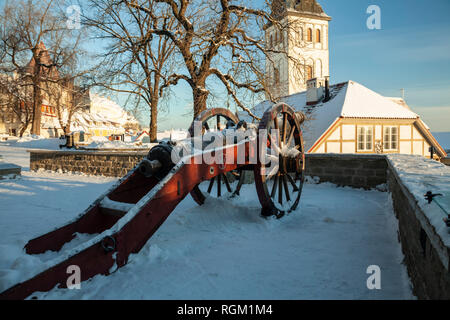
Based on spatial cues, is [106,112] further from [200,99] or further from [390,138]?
[200,99]

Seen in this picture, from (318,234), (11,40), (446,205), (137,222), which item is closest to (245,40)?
(318,234)

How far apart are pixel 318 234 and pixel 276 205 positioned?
0.89 m

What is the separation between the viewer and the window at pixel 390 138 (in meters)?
16.6

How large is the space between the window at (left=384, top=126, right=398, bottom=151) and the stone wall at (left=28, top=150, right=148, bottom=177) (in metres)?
12.9

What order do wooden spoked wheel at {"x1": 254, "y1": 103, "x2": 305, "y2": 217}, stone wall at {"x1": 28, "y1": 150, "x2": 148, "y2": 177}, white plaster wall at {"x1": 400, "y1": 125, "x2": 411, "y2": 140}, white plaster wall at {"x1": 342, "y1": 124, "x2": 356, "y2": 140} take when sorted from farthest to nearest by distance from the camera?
1. white plaster wall at {"x1": 400, "y1": 125, "x2": 411, "y2": 140}
2. white plaster wall at {"x1": 342, "y1": 124, "x2": 356, "y2": 140}
3. stone wall at {"x1": 28, "y1": 150, "x2": 148, "y2": 177}
4. wooden spoked wheel at {"x1": 254, "y1": 103, "x2": 305, "y2": 217}

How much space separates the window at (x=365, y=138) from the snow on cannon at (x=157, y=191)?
12417mm

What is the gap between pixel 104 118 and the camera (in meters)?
54.3

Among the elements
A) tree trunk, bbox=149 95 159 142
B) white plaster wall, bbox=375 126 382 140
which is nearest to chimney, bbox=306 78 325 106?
white plaster wall, bbox=375 126 382 140

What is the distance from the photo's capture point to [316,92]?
19188 millimetres

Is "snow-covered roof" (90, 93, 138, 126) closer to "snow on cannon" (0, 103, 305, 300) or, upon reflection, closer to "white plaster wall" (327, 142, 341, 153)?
"white plaster wall" (327, 142, 341, 153)

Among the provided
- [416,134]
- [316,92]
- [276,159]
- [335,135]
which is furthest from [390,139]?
[276,159]

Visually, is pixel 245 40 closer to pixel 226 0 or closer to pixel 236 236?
pixel 226 0

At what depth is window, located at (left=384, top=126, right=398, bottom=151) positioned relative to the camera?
54.5 feet

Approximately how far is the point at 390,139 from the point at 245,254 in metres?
16.2
